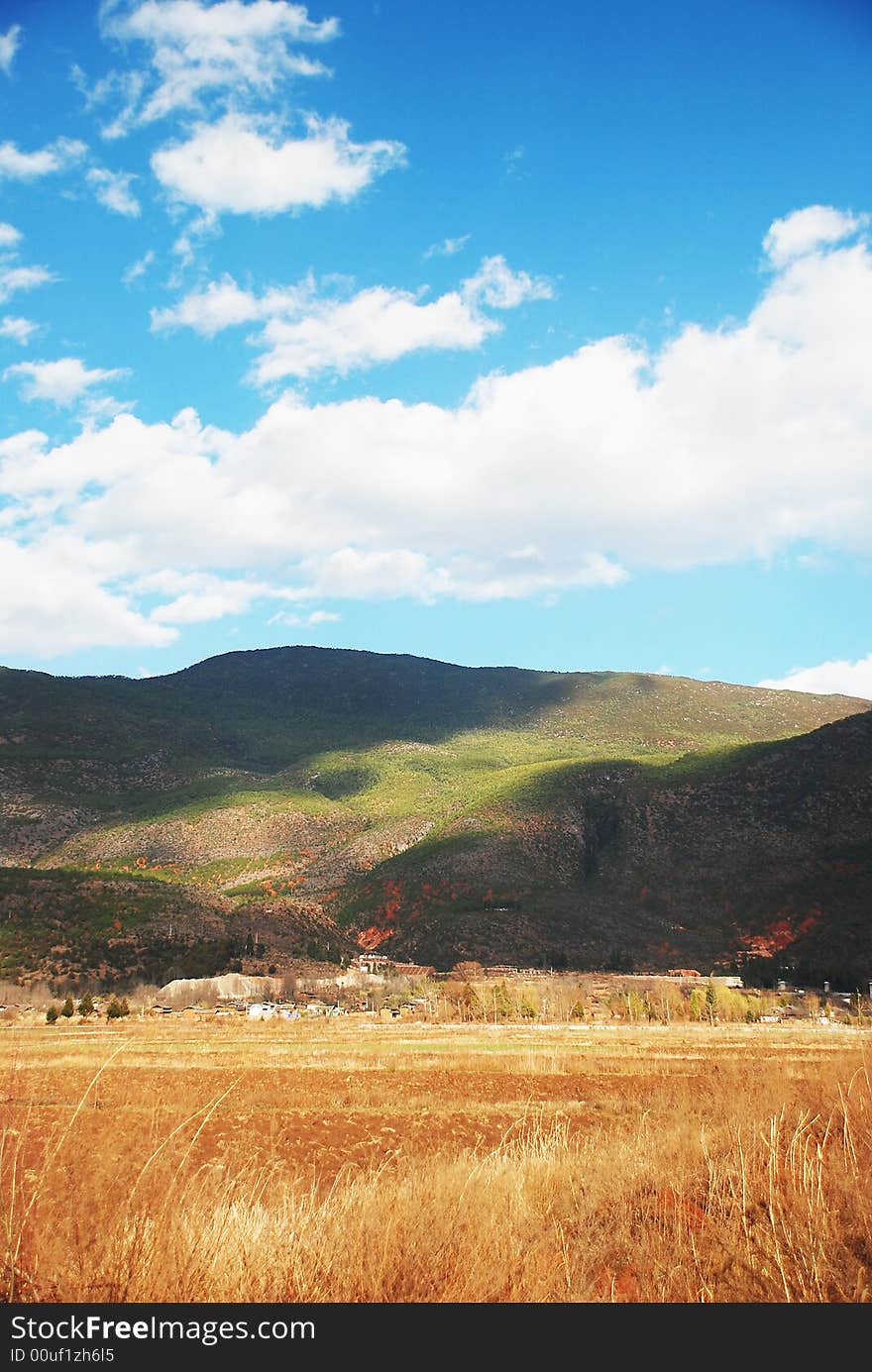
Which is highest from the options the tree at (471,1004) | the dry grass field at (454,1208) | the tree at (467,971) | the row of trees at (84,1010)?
the dry grass field at (454,1208)

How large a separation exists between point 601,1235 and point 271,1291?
11.9 ft

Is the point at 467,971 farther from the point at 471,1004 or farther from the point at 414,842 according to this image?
the point at 414,842

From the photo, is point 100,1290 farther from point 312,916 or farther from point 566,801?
point 566,801

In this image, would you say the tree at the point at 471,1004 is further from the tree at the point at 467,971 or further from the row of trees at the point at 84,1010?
the row of trees at the point at 84,1010

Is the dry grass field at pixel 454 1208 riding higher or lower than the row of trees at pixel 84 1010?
higher

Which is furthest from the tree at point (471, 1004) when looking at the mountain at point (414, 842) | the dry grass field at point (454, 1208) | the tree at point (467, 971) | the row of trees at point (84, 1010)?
the dry grass field at point (454, 1208)

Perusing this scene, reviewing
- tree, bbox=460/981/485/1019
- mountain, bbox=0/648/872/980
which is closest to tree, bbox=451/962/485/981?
mountain, bbox=0/648/872/980

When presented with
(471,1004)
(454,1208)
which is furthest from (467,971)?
(454,1208)

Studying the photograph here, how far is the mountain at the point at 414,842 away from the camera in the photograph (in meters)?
68.7
